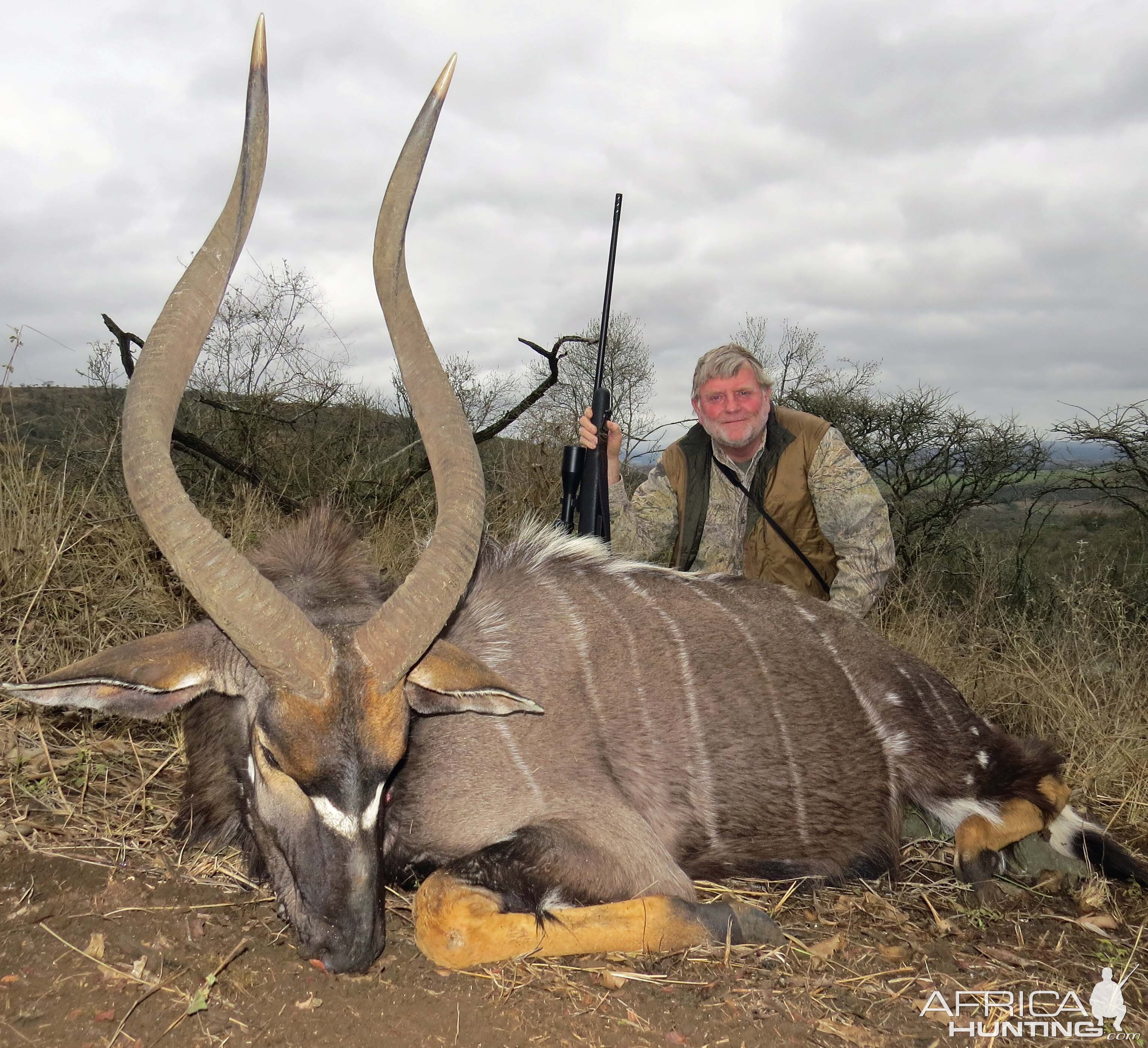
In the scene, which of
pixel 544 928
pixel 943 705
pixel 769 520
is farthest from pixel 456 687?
pixel 769 520

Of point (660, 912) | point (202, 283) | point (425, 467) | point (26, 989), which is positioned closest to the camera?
point (26, 989)

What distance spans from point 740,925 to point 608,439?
2614mm

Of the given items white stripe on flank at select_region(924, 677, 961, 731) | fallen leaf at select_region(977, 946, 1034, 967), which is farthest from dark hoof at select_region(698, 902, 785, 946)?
white stripe on flank at select_region(924, 677, 961, 731)

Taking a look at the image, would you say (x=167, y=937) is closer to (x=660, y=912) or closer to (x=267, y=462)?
(x=660, y=912)

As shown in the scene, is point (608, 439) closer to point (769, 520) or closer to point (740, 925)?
point (769, 520)

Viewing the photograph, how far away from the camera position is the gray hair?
4.75 metres

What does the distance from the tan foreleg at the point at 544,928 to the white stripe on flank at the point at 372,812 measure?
34cm

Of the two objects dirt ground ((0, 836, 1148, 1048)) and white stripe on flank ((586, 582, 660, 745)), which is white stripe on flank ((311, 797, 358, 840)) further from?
white stripe on flank ((586, 582, 660, 745))

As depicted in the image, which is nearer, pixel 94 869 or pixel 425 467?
pixel 94 869

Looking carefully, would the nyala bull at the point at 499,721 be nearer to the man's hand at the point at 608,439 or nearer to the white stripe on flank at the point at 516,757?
the white stripe on flank at the point at 516,757

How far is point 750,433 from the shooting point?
478 cm

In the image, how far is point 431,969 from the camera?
2418 mm

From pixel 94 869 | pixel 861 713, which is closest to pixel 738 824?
pixel 861 713

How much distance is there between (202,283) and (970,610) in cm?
663
